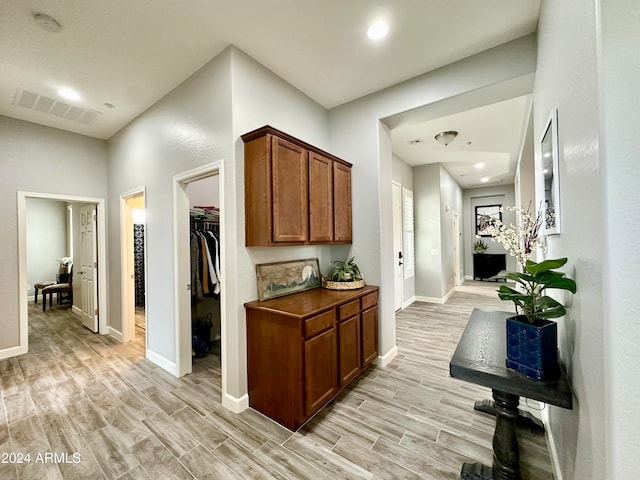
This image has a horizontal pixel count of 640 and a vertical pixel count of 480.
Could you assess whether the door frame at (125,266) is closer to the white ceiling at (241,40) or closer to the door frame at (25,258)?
the door frame at (25,258)

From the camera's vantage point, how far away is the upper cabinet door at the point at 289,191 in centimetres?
219

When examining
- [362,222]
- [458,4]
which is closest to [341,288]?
[362,222]

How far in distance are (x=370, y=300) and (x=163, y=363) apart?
8.16 ft

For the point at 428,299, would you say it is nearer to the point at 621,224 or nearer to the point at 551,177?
the point at 551,177

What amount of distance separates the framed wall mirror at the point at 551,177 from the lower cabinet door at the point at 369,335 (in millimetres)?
1674

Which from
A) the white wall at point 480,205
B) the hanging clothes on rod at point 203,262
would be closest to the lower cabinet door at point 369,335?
the hanging clothes on rod at point 203,262

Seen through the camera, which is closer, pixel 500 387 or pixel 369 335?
pixel 500 387

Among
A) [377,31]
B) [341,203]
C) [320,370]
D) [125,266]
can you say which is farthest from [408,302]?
[125,266]

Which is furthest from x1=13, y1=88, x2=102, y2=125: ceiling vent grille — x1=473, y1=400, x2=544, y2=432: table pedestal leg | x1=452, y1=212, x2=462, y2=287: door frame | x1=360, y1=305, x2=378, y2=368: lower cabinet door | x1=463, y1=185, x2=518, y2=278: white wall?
x1=463, y1=185, x2=518, y2=278: white wall

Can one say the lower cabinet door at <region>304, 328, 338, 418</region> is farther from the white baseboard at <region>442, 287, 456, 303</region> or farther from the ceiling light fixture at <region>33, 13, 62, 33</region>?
the white baseboard at <region>442, 287, 456, 303</region>

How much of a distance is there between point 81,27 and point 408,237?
5518 mm

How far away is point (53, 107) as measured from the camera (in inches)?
126

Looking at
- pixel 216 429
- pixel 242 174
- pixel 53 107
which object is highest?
pixel 53 107

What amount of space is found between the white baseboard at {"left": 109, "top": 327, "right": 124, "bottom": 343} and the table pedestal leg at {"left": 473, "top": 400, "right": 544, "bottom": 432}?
4.57 meters
